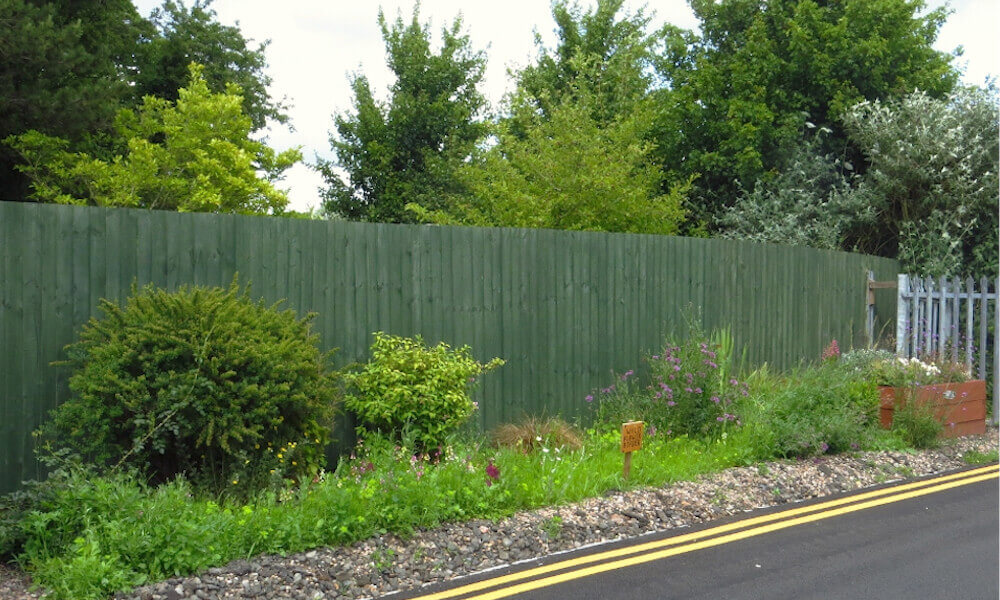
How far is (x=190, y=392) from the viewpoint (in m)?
6.53

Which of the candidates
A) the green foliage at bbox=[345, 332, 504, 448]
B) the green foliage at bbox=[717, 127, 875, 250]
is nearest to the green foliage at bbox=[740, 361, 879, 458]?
the green foliage at bbox=[345, 332, 504, 448]

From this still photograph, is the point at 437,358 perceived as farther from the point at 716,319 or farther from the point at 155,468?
the point at 716,319

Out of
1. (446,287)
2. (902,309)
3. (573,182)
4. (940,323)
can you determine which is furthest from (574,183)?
(446,287)

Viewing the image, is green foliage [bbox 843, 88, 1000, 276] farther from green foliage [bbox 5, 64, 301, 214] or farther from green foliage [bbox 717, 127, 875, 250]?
green foliage [bbox 5, 64, 301, 214]

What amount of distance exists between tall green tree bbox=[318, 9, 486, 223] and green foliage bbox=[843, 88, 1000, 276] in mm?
10301

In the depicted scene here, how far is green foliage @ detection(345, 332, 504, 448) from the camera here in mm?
8070

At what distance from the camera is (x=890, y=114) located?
18125 millimetres

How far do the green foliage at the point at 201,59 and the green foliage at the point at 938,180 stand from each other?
16.5 metres

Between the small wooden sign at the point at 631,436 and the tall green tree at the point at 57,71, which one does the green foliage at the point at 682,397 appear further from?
the tall green tree at the point at 57,71

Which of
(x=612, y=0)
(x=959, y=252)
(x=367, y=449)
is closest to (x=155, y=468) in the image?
(x=367, y=449)

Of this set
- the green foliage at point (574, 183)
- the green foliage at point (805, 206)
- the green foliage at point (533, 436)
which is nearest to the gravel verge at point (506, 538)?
the green foliage at point (533, 436)

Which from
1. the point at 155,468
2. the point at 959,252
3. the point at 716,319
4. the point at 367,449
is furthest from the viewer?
the point at 959,252

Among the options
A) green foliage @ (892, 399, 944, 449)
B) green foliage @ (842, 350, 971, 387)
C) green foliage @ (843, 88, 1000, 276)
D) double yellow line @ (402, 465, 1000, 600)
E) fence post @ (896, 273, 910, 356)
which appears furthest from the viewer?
green foliage @ (843, 88, 1000, 276)

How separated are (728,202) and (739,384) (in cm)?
1123
